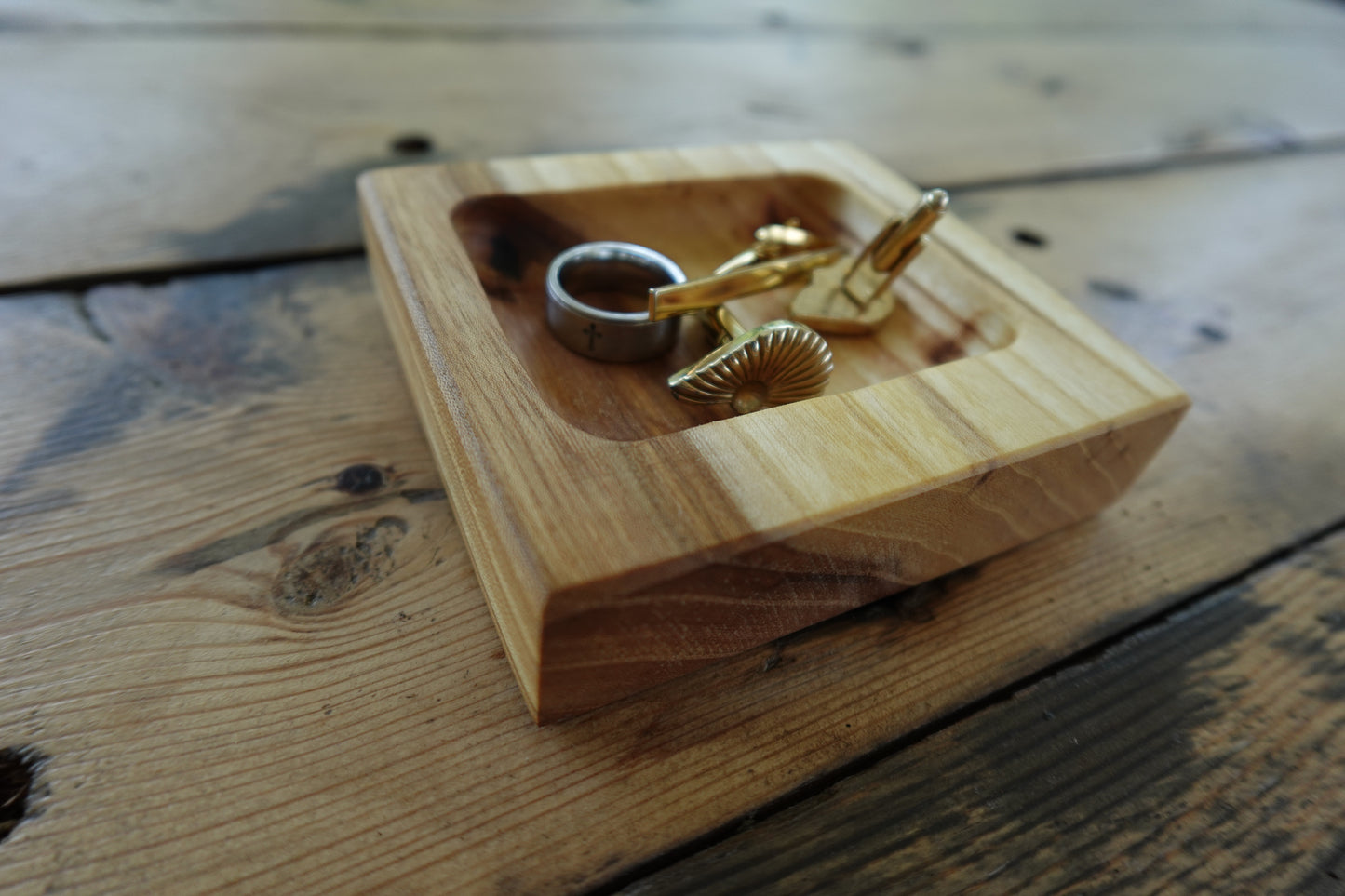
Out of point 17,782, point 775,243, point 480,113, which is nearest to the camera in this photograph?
point 17,782

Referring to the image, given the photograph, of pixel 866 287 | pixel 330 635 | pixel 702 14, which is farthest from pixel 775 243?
pixel 702 14

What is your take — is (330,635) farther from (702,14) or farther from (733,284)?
(702,14)

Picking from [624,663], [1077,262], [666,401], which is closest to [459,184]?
[666,401]

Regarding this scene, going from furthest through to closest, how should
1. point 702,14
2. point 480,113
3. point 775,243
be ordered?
point 702,14, point 480,113, point 775,243

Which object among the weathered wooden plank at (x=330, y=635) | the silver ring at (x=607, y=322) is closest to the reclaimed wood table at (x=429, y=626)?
the weathered wooden plank at (x=330, y=635)

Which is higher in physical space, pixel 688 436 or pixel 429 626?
→ pixel 688 436

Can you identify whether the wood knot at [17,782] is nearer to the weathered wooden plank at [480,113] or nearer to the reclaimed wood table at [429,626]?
the reclaimed wood table at [429,626]

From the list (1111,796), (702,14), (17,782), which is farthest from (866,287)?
(702,14)

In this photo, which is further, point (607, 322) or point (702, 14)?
point (702, 14)
